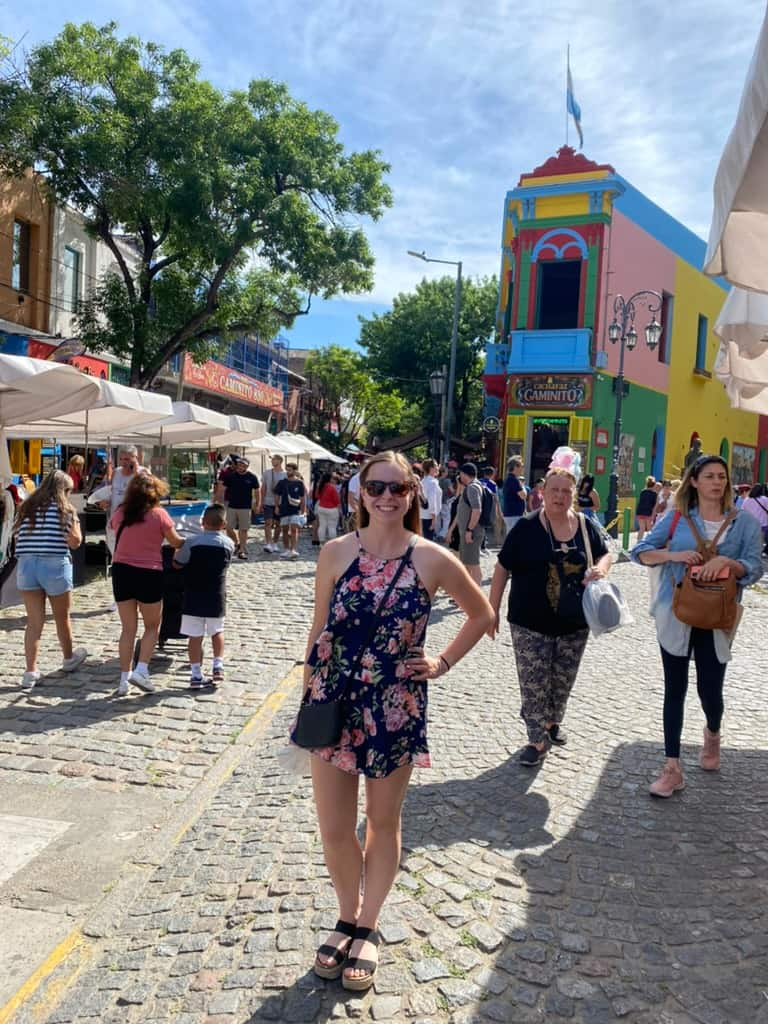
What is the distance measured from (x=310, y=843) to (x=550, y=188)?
2256 centimetres

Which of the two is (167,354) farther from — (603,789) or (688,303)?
(688,303)

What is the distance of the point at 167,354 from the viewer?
17609 millimetres

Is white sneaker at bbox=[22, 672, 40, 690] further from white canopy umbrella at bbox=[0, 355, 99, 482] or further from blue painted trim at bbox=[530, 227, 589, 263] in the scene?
blue painted trim at bbox=[530, 227, 589, 263]

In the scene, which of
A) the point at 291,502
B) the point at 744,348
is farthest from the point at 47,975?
the point at 291,502

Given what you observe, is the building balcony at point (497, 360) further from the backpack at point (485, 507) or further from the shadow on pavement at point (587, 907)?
the shadow on pavement at point (587, 907)

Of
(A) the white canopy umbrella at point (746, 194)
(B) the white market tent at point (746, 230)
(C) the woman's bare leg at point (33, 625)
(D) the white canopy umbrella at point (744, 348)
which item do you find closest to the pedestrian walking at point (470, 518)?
(D) the white canopy umbrella at point (744, 348)

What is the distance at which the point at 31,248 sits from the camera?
18.3 metres

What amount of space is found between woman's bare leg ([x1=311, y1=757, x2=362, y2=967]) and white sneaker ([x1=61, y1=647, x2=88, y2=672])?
443 cm

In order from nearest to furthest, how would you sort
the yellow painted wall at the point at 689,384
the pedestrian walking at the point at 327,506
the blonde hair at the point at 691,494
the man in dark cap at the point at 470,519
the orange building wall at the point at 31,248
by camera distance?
the blonde hair at the point at 691,494
the man in dark cap at the point at 470,519
the pedestrian walking at the point at 327,506
the orange building wall at the point at 31,248
the yellow painted wall at the point at 689,384

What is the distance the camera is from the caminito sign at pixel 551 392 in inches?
902

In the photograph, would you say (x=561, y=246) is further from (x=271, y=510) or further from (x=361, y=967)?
(x=361, y=967)

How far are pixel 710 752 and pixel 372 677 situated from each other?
114 inches

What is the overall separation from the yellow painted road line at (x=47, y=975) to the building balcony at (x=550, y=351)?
851 inches

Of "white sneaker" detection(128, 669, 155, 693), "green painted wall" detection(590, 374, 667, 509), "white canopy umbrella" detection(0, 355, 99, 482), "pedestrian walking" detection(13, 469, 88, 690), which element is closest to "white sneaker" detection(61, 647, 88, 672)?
"pedestrian walking" detection(13, 469, 88, 690)
